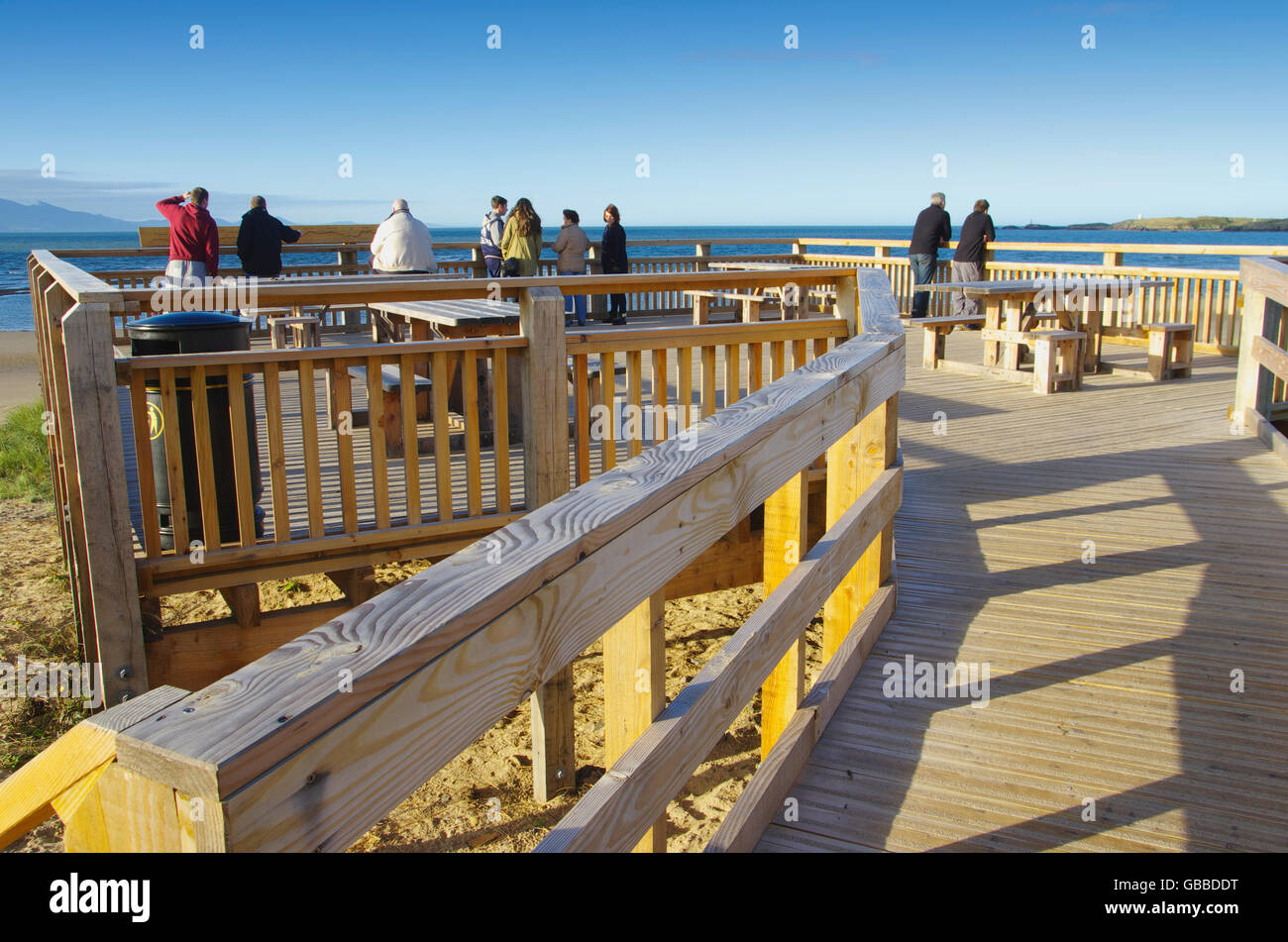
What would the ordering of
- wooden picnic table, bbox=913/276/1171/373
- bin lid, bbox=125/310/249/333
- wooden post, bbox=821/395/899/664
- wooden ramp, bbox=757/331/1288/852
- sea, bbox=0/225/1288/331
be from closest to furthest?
wooden ramp, bbox=757/331/1288/852, wooden post, bbox=821/395/899/664, bin lid, bbox=125/310/249/333, wooden picnic table, bbox=913/276/1171/373, sea, bbox=0/225/1288/331

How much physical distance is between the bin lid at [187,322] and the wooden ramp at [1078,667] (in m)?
3.64

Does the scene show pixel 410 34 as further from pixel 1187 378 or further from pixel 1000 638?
pixel 1000 638

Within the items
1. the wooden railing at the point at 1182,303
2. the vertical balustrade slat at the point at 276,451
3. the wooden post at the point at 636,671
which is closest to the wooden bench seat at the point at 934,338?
the wooden railing at the point at 1182,303

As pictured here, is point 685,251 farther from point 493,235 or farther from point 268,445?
point 268,445

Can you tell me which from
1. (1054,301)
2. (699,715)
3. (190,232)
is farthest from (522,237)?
(699,715)

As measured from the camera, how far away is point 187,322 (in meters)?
4.87

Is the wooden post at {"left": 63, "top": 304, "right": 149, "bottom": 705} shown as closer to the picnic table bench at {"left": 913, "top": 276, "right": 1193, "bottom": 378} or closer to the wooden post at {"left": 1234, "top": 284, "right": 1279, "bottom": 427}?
the wooden post at {"left": 1234, "top": 284, "right": 1279, "bottom": 427}

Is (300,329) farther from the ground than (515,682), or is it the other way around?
(300,329)

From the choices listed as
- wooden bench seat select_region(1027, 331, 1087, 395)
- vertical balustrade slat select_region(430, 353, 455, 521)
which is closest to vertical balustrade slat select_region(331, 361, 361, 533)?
vertical balustrade slat select_region(430, 353, 455, 521)

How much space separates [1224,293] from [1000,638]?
1074cm

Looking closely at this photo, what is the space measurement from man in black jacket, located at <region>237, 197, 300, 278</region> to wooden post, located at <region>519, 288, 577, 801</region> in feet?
26.2

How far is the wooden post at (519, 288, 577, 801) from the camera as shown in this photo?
459 centimetres

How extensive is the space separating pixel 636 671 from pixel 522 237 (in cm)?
1127
